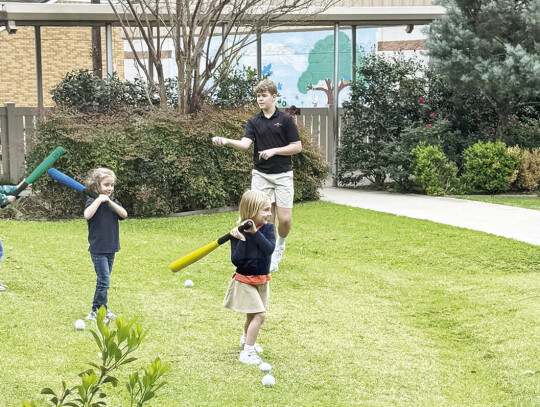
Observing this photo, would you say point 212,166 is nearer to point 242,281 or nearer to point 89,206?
point 89,206

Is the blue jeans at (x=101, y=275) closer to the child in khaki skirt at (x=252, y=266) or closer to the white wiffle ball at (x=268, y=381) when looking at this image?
the child in khaki skirt at (x=252, y=266)

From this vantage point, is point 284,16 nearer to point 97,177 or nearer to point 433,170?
point 433,170

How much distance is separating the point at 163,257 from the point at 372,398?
4.45m

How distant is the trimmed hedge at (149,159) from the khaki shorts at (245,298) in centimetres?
660

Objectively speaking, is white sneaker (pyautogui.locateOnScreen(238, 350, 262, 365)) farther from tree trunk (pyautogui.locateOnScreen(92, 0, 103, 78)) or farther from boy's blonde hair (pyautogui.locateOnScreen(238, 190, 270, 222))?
tree trunk (pyautogui.locateOnScreen(92, 0, 103, 78))

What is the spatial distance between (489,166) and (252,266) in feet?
31.3

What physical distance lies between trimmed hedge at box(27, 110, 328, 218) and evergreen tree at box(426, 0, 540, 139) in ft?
14.5

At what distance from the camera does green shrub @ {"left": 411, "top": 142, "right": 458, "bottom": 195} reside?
13359 millimetres

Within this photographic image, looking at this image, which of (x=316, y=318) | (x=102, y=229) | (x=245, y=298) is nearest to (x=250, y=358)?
(x=245, y=298)

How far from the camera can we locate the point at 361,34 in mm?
16125

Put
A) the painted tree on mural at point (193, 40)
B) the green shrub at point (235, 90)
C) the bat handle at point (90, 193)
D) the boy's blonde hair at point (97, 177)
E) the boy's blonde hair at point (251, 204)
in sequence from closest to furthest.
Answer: the boy's blonde hair at point (251, 204)
the bat handle at point (90, 193)
the boy's blonde hair at point (97, 177)
the painted tree on mural at point (193, 40)
the green shrub at point (235, 90)

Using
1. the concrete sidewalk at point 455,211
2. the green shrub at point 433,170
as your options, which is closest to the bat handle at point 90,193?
the concrete sidewalk at point 455,211

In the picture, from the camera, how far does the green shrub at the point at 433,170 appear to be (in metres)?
13.4

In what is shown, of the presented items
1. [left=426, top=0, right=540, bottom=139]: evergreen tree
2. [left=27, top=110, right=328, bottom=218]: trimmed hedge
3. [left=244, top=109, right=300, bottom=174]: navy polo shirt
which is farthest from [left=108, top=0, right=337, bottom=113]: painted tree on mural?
[left=244, top=109, right=300, bottom=174]: navy polo shirt
